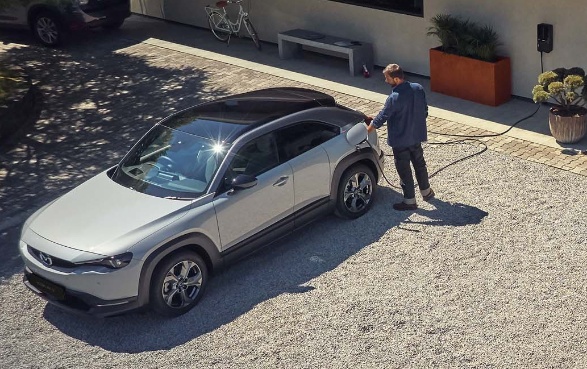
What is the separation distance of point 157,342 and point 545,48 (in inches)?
284

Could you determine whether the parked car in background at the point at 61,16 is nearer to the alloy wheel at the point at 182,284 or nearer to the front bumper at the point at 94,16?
the front bumper at the point at 94,16

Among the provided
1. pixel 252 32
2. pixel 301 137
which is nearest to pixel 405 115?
pixel 301 137

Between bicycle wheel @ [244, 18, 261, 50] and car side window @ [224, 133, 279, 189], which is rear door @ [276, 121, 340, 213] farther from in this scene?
bicycle wheel @ [244, 18, 261, 50]

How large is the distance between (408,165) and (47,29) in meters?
10.4

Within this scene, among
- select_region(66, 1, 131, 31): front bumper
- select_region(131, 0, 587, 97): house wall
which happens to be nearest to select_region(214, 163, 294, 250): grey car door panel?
select_region(131, 0, 587, 97): house wall

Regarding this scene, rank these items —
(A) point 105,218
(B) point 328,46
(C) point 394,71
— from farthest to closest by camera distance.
Answer: (B) point 328,46
(C) point 394,71
(A) point 105,218

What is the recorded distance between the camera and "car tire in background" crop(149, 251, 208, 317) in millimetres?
9453

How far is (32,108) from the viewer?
15883mm

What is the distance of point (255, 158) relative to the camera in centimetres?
1037

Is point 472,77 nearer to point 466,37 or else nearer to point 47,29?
point 466,37

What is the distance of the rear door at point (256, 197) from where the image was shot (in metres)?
9.99

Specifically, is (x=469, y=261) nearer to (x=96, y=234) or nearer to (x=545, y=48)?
(x=96, y=234)

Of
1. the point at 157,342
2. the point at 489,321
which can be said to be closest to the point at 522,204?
the point at 489,321

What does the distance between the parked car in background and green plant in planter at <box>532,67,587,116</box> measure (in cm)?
948
